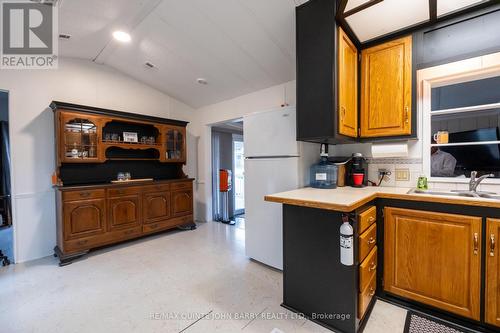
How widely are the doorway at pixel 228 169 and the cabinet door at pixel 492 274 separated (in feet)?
10.7

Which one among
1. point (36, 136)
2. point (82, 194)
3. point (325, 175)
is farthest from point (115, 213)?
point (325, 175)

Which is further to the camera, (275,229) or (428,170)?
(275,229)

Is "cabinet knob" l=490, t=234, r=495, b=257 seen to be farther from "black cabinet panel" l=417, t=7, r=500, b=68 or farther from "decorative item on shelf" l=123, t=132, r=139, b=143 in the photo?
"decorative item on shelf" l=123, t=132, r=139, b=143

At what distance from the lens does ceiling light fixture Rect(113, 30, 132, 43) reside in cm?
258

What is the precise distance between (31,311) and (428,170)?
3660mm

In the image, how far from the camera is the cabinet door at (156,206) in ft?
10.8

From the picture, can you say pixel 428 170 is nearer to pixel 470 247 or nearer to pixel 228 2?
pixel 470 247

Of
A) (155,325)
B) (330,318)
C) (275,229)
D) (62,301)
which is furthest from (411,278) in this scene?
(62,301)

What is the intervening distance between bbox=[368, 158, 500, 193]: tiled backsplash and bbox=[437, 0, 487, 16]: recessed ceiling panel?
4.16 feet

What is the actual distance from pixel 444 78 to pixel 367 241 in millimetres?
1624

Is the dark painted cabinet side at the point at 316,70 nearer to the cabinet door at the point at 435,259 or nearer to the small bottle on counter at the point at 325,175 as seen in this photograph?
the small bottle on counter at the point at 325,175

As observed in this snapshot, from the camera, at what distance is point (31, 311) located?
1.75m

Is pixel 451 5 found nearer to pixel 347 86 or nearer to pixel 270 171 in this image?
pixel 347 86

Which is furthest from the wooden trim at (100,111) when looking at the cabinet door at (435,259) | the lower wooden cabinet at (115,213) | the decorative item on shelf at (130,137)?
the cabinet door at (435,259)
